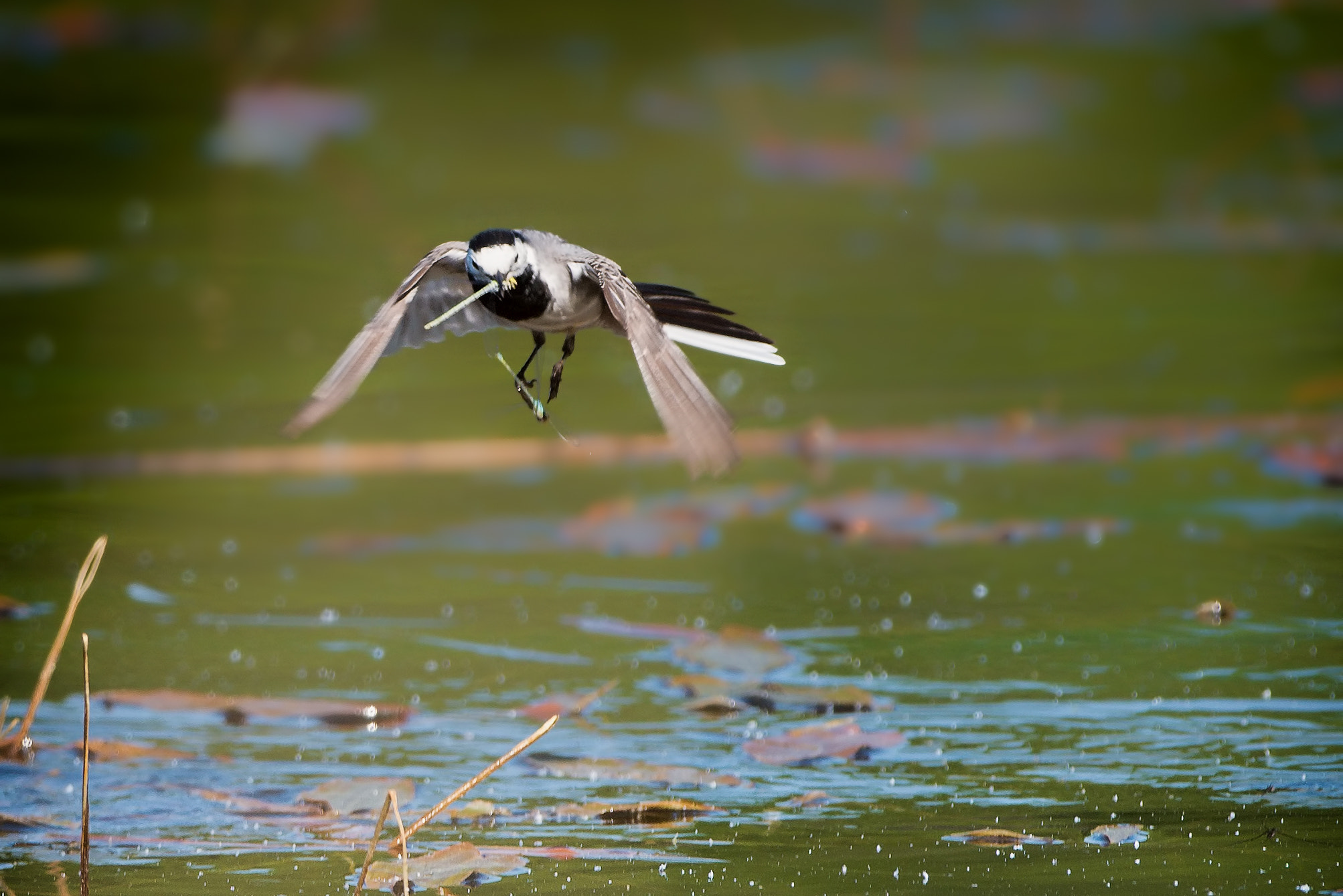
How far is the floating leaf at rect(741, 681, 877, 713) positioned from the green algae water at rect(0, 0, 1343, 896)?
0.03 m

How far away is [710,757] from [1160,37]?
656cm

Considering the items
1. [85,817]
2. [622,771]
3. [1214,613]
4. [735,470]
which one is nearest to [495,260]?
[85,817]

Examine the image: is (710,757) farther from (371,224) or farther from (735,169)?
(735,169)

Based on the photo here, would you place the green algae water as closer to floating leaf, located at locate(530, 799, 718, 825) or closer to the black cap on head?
floating leaf, located at locate(530, 799, 718, 825)

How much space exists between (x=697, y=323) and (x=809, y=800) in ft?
2.39

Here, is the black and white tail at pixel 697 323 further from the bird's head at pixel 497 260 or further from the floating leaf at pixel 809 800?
the floating leaf at pixel 809 800

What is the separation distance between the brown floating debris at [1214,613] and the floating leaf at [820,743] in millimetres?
890

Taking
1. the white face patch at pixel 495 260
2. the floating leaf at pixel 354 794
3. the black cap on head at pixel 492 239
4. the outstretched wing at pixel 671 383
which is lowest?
the floating leaf at pixel 354 794

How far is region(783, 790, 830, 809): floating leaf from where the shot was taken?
2801 mm

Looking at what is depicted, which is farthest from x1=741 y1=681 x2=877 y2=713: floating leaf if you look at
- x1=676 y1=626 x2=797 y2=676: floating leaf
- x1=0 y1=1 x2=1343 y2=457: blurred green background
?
x1=0 y1=1 x2=1343 y2=457: blurred green background

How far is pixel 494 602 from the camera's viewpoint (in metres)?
3.97

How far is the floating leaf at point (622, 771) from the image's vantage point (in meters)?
2.89

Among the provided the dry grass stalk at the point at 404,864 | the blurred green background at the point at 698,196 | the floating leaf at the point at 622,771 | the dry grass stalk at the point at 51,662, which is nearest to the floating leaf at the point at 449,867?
the dry grass stalk at the point at 404,864

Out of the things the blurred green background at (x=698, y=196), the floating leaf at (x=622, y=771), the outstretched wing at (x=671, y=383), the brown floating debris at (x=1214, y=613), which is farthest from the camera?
the blurred green background at (x=698, y=196)
